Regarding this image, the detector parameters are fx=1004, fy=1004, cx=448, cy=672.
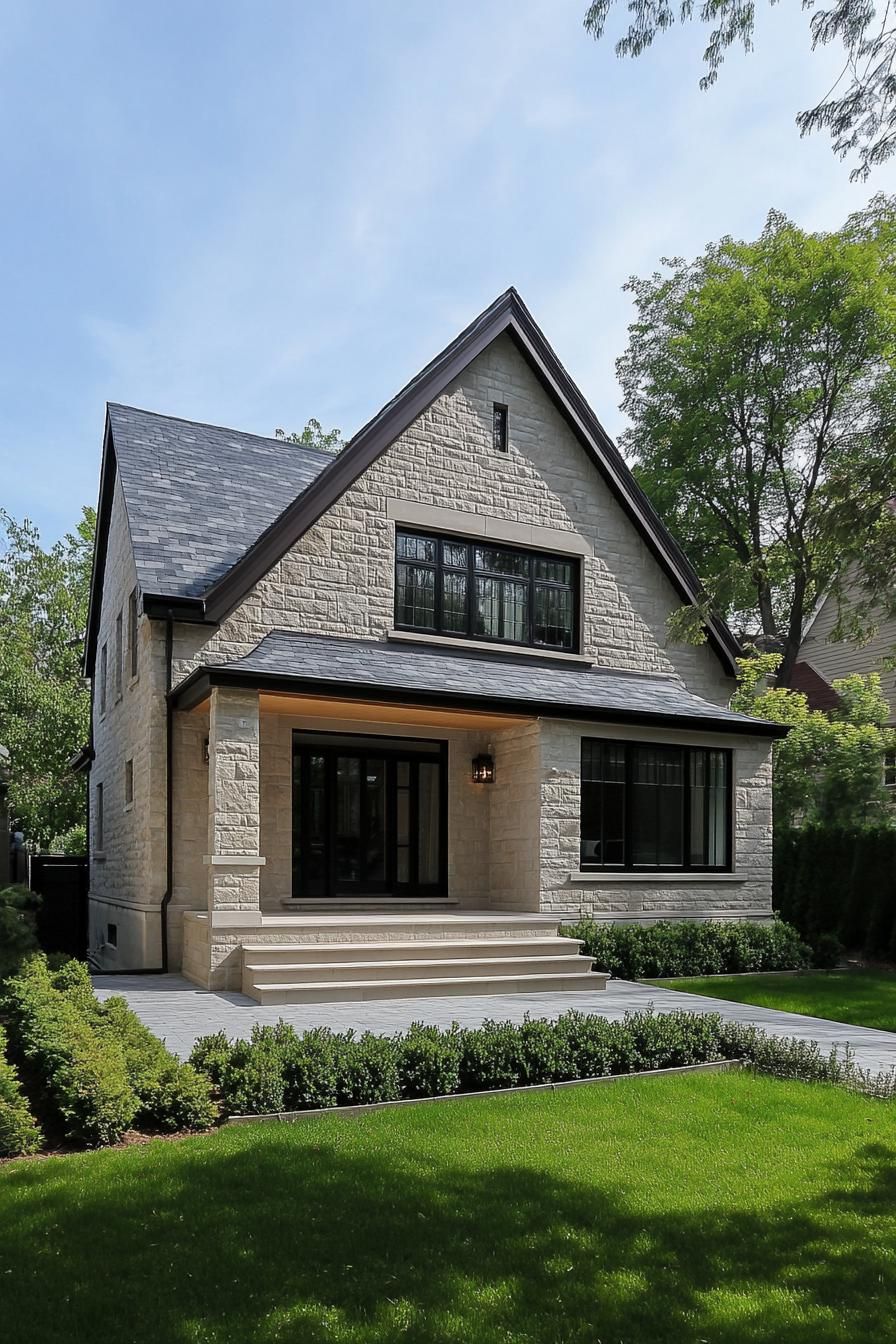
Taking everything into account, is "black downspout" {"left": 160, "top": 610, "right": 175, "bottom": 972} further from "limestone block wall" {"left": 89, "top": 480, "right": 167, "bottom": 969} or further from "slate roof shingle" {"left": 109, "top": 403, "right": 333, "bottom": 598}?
"slate roof shingle" {"left": 109, "top": 403, "right": 333, "bottom": 598}

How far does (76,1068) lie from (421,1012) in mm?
4616

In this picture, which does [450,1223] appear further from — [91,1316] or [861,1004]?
[861,1004]

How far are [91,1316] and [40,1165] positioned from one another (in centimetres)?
190

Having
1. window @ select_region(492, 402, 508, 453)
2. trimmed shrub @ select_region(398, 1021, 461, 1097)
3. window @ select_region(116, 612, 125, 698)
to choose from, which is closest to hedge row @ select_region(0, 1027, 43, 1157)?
trimmed shrub @ select_region(398, 1021, 461, 1097)

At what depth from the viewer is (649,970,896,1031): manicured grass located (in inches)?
426

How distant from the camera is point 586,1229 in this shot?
466 cm

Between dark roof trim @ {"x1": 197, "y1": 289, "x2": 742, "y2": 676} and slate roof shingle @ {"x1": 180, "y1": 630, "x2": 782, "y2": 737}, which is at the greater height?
dark roof trim @ {"x1": 197, "y1": 289, "x2": 742, "y2": 676}

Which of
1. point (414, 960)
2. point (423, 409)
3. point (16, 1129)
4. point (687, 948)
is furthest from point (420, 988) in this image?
point (423, 409)

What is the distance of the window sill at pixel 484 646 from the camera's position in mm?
15266

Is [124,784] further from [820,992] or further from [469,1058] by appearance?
[820,992]

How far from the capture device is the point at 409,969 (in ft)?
38.0

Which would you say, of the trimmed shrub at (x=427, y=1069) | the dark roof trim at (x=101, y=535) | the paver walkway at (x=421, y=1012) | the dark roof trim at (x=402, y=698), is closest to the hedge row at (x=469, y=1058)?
the trimmed shrub at (x=427, y=1069)

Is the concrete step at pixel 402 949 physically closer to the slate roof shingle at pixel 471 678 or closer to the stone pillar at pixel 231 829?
the stone pillar at pixel 231 829

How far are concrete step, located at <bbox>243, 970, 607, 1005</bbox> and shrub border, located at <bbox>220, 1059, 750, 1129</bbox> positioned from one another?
12.5 ft
